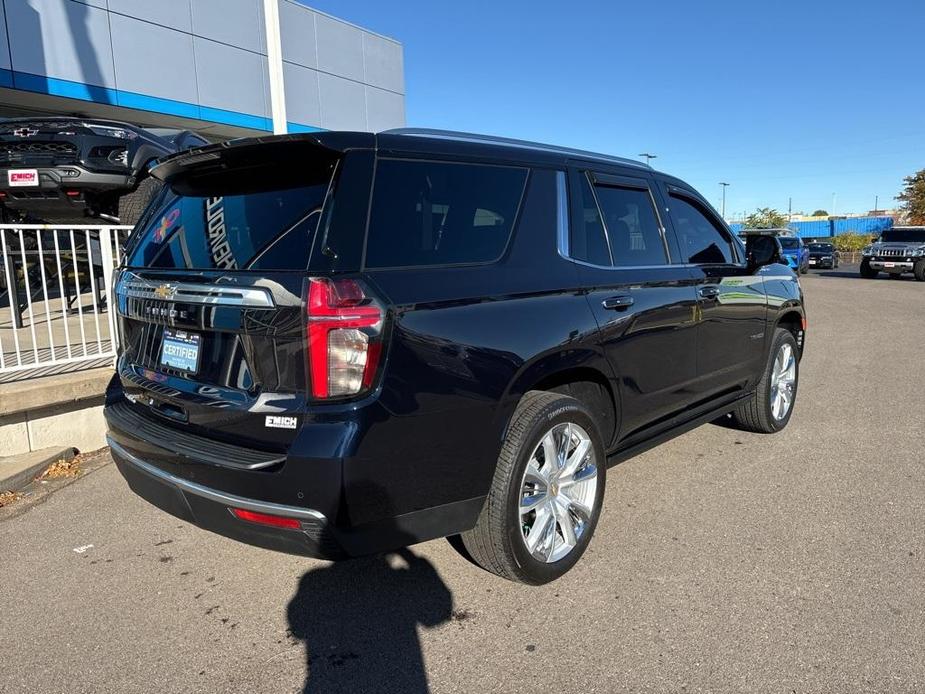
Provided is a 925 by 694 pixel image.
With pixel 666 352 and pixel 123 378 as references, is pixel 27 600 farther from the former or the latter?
pixel 666 352

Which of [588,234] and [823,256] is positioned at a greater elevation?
[588,234]

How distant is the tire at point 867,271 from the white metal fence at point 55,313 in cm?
2571

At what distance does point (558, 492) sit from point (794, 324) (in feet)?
11.3

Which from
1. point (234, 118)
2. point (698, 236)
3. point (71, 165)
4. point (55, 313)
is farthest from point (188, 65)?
→ point (698, 236)

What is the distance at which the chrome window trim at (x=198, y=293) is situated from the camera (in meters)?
2.30

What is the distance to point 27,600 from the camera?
2.94 meters

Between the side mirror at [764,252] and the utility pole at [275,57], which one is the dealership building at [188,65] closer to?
the utility pole at [275,57]

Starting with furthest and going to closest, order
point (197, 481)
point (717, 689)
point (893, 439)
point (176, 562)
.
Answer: point (893, 439)
point (176, 562)
point (197, 481)
point (717, 689)

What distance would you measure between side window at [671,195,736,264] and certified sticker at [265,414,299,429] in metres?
2.74

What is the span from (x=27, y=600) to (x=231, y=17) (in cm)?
1644

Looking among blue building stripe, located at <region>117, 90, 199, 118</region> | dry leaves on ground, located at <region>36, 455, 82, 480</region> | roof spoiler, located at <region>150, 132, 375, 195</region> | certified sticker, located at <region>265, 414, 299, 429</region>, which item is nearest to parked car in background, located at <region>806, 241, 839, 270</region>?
blue building stripe, located at <region>117, 90, 199, 118</region>

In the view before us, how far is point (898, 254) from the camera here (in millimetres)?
23141

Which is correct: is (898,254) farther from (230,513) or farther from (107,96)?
(230,513)

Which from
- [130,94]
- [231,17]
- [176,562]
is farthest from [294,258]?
[231,17]
